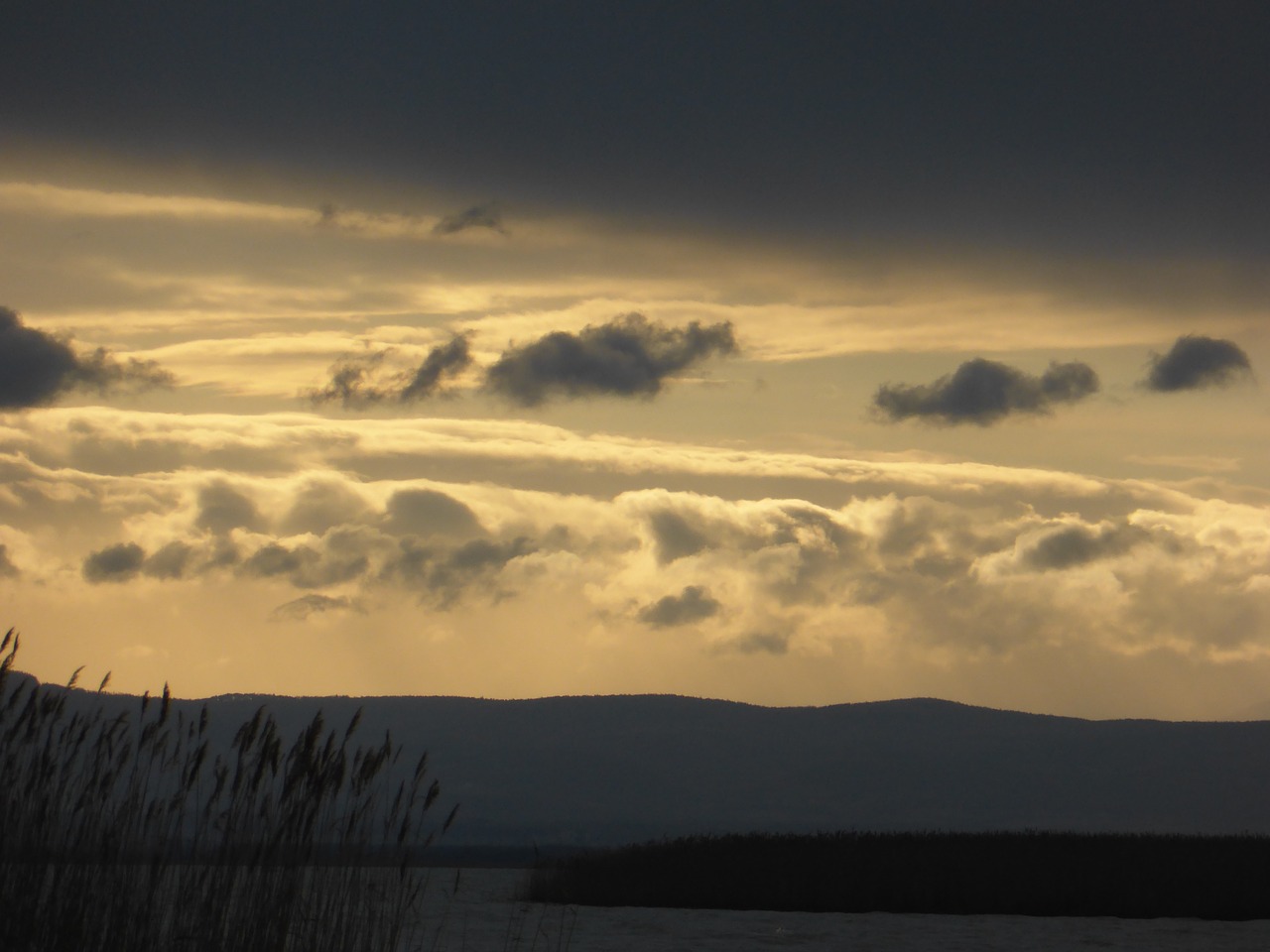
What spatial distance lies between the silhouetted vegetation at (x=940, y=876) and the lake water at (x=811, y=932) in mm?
1023

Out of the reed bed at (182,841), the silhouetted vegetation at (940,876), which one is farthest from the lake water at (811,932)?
the reed bed at (182,841)

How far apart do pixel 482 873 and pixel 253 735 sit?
31.9 meters

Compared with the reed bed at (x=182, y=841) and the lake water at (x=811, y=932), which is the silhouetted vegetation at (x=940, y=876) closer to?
the lake water at (x=811, y=932)

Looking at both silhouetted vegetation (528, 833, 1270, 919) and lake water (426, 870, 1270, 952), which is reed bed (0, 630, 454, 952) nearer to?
lake water (426, 870, 1270, 952)

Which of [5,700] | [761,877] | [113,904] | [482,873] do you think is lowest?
[482,873]

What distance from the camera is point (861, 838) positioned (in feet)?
109

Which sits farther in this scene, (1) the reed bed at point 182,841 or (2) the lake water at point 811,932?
(2) the lake water at point 811,932

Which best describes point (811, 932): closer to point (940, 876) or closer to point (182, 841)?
point (940, 876)

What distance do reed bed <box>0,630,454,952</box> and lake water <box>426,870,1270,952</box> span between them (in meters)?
6.39

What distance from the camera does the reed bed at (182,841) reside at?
1063cm

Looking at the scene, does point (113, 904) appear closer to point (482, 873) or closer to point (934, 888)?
point (934, 888)

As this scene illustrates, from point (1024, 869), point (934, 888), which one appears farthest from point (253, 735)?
point (1024, 869)

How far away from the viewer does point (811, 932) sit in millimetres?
22016

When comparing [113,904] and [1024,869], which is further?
[1024,869]
